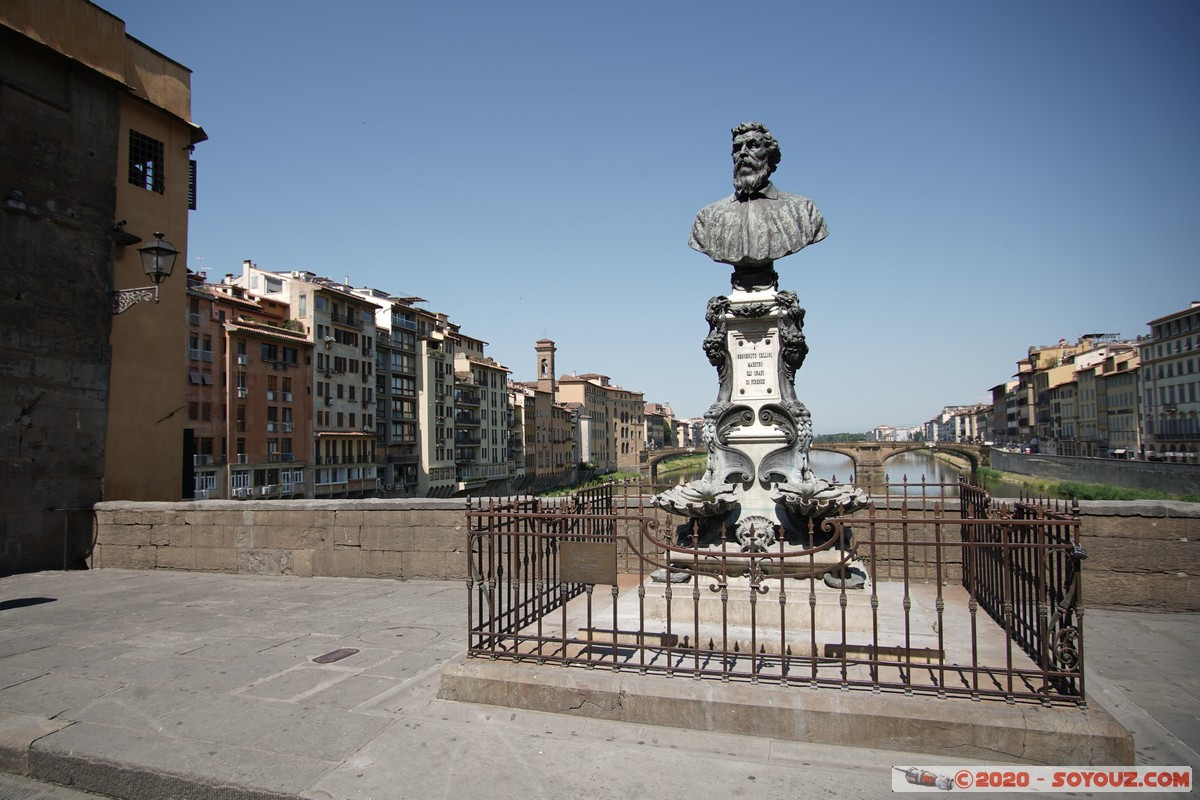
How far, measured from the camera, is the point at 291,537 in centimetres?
1111

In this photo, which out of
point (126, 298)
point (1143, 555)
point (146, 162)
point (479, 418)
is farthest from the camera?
point (479, 418)

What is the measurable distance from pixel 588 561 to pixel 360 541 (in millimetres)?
6632

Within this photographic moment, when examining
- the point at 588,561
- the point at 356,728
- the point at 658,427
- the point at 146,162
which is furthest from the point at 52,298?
the point at 658,427

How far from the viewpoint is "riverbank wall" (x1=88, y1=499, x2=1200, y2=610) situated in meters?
8.24

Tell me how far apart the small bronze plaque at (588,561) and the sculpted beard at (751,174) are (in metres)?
5.17

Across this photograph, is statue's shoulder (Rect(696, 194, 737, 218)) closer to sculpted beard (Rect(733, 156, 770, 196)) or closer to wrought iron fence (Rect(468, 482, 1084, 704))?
sculpted beard (Rect(733, 156, 770, 196))

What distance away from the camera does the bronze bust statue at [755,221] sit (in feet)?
27.0

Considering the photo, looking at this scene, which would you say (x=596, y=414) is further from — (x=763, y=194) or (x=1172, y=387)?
(x=763, y=194)

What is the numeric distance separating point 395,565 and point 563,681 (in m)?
6.38

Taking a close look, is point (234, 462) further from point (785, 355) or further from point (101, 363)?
point (785, 355)

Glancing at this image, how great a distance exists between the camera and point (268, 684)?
5.69m

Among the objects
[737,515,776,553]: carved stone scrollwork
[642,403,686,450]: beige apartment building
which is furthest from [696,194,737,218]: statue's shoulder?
[642,403,686,450]: beige apartment building

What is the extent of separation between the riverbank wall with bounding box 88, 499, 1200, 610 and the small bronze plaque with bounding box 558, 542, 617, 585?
16.4 feet

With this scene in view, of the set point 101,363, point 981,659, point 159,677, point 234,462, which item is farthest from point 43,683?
point 234,462
